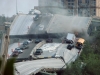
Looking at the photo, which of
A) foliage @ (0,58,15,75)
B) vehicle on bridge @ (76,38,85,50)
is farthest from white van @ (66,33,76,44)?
foliage @ (0,58,15,75)

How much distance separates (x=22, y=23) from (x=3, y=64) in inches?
561

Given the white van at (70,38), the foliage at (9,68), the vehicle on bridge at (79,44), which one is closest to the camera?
the foliage at (9,68)

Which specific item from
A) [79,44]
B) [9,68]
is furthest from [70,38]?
[9,68]

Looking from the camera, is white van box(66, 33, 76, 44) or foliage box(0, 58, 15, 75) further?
white van box(66, 33, 76, 44)

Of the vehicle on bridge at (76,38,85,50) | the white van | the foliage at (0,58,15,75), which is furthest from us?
the white van

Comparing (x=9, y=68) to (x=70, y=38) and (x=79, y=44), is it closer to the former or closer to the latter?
(x=79, y=44)

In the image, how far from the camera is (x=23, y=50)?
1237 cm

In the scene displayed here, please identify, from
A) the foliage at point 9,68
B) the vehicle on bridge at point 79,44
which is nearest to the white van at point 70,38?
the vehicle on bridge at point 79,44

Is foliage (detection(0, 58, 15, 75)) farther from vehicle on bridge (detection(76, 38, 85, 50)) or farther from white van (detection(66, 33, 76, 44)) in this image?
white van (detection(66, 33, 76, 44))

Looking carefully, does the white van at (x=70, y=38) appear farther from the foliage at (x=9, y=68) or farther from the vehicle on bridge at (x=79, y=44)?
the foliage at (x=9, y=68)

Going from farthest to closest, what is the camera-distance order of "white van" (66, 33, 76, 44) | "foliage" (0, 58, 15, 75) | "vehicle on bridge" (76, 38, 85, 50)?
"white van" (66, 33, 76, 44)
"vehicle on bridge" (76, 38, 85, 50)
"foliage" (0, 58, 15, 75)

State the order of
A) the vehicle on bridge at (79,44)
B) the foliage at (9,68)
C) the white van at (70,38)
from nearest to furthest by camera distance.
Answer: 1. the foliage at (9,68)
2. the vehicle on bridge at (79,44)
3. the white van at (70,38)

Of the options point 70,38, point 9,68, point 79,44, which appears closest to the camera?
point 9,68

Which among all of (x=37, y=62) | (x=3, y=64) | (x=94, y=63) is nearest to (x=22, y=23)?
(x=37, y=62)
